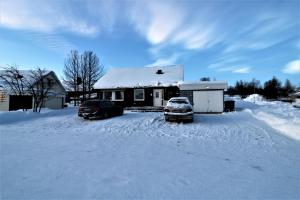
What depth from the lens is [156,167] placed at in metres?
5.53

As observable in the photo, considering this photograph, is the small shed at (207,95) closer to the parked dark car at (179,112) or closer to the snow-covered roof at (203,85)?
the snow-covered roof at (203,85)

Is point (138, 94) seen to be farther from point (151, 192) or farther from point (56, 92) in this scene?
point (151, 192)

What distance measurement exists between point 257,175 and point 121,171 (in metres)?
3.32

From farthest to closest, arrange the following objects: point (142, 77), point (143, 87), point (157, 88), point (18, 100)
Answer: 1. point (18, 100)
2. point (142, 77)
3. point (143, 87)
4. point (157, 88)

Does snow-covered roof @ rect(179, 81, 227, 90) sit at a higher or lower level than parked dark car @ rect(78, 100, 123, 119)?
higher

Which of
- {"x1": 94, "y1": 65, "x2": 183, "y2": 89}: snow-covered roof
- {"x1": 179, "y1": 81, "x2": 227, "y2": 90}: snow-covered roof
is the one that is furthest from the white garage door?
{"x1": 94, "y1": 65, "x2": 183, "y2": 89}: snow-covered roof

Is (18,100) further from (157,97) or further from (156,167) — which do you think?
(156,167)

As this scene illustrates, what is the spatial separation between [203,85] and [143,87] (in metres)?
6.65

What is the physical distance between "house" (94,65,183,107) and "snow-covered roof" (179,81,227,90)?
124 cm

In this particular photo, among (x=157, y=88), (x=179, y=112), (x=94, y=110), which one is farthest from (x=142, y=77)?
(x=179, y=112)

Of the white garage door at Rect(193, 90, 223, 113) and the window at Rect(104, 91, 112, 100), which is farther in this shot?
the window at Rect(104, 91, 112, 100)

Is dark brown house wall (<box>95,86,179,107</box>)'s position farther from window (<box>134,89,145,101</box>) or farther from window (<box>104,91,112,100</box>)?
window (<box>104,91,112,100</box>)

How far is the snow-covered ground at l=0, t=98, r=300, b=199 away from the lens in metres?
4.07

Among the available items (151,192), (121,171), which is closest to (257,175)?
(151,192)
